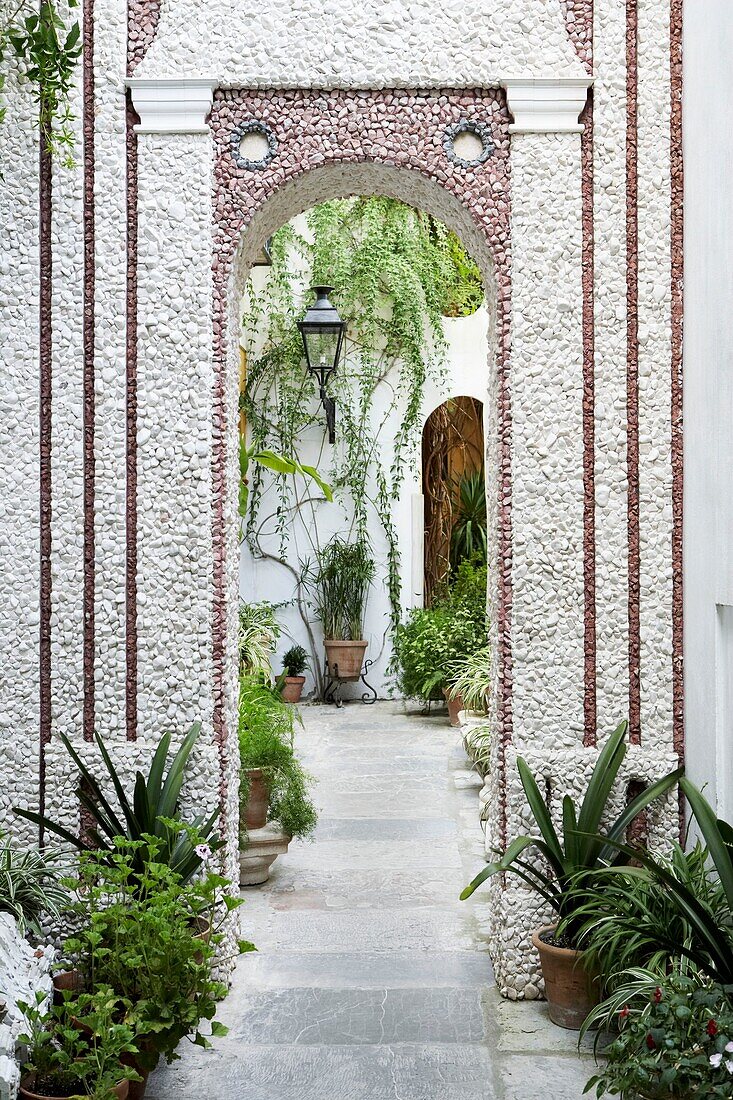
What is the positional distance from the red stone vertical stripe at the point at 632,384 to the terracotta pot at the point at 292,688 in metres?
6.05

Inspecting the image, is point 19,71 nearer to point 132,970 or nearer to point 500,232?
point 500,232

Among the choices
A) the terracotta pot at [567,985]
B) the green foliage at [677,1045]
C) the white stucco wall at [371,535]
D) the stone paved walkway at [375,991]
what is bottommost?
Answer: the stone paved walkway at [375,991]

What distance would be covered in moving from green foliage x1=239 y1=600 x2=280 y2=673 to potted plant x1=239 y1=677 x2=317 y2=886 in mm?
1925

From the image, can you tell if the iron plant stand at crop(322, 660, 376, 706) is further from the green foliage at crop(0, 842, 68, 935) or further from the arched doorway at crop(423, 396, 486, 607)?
the green foliage at crop(0, 842, 68, 935)

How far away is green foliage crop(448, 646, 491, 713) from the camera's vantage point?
24.2ft

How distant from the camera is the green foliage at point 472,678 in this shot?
737cm

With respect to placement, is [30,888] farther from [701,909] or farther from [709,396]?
[709,396]

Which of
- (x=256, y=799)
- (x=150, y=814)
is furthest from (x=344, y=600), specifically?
(x=150, y=814)

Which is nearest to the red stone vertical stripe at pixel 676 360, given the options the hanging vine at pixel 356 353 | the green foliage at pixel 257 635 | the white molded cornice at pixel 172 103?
the white molded cornice at pixel 172 103

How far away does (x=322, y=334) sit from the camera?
7574 mm

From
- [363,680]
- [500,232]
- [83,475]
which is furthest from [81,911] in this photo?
[363,680]

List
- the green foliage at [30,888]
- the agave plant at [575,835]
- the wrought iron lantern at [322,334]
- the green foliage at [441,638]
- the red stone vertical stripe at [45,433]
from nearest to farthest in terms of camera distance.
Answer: the green foliage at [30,888] < the agave plant at [575,835] < the red stone vertical stripe at [45,433] < the wrought iron lantern at [322,334] < the green foliage at [441,638]

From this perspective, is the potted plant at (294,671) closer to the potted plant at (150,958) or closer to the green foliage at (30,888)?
the green foliage at (30,888)

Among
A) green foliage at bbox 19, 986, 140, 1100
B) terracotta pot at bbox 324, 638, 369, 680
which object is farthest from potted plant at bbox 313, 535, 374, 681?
green foliage at bbox 19, 986, 140, 1100
